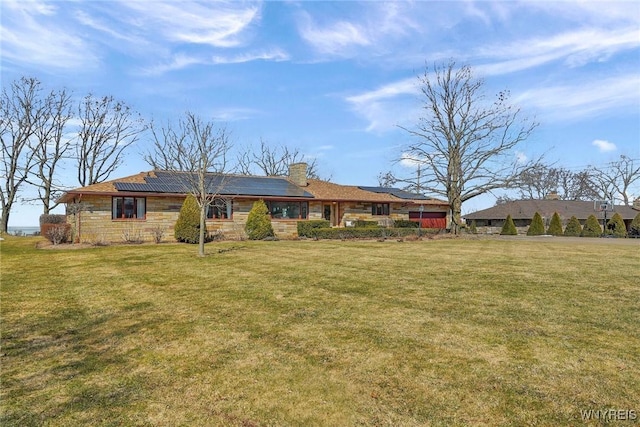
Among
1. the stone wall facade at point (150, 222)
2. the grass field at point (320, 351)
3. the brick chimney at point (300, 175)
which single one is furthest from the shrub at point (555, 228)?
the grass field at point (320, 351)

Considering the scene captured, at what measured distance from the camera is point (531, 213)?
137ft

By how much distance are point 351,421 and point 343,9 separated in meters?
11.1

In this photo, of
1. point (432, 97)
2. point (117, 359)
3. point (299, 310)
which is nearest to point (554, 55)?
point (299, 310)

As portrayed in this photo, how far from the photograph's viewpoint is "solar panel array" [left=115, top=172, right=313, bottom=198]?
67.1 feet

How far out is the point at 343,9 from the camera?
11359mm

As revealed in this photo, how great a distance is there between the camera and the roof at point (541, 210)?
4228 cm

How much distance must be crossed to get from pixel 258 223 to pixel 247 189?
308 centimetres

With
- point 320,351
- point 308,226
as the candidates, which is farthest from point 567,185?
point 320,351

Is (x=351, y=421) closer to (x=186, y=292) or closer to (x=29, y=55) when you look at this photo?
(x=186, y=292)

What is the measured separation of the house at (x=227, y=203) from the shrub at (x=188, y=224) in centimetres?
102

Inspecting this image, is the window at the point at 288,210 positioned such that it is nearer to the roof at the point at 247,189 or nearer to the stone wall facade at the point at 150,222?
the stone wall facade at the point at 150,222

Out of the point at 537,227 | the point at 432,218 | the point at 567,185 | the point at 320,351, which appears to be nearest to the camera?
the point at 320,351

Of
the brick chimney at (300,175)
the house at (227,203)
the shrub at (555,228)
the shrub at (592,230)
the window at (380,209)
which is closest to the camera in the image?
the house at (227,203)

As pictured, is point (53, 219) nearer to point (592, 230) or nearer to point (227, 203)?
point (227, 203)
